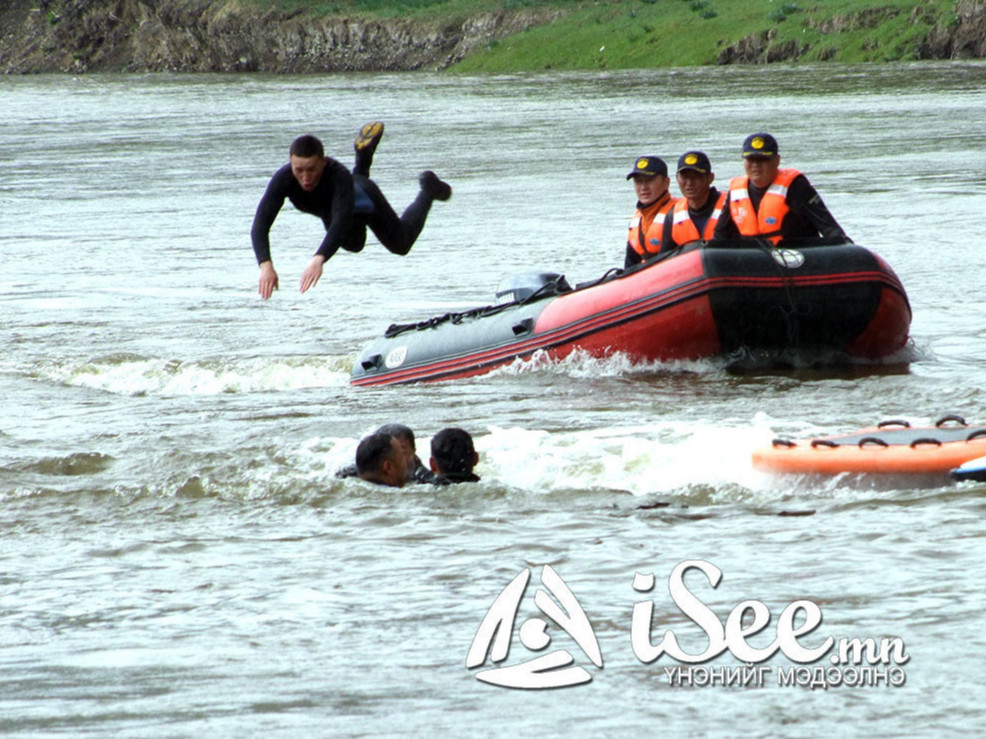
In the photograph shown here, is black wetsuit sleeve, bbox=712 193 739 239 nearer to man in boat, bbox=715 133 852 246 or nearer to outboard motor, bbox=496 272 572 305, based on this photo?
man in boat, bbox=715 133 852 246

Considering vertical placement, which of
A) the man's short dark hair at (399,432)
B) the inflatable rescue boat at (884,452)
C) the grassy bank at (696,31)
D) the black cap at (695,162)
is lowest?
the inflatable rescue boat at (884,452)

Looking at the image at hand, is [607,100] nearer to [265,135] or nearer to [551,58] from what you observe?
[265,135]

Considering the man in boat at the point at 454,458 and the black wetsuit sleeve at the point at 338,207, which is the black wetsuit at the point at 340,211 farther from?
the man in boat at the point at 454,458

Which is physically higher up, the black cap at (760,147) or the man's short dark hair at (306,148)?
the man's short dark hair at (306,148)

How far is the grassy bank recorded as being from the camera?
55.5 meters

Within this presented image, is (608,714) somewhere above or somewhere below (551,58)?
below

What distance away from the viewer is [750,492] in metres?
7.27

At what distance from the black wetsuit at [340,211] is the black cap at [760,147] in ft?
6.87

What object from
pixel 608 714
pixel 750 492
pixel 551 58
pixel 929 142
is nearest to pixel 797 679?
pixel 608 714

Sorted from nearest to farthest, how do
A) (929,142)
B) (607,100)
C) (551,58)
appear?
(929,142) < (607,100) < (551,58)

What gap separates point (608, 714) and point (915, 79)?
141 ft

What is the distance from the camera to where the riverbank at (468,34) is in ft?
184
